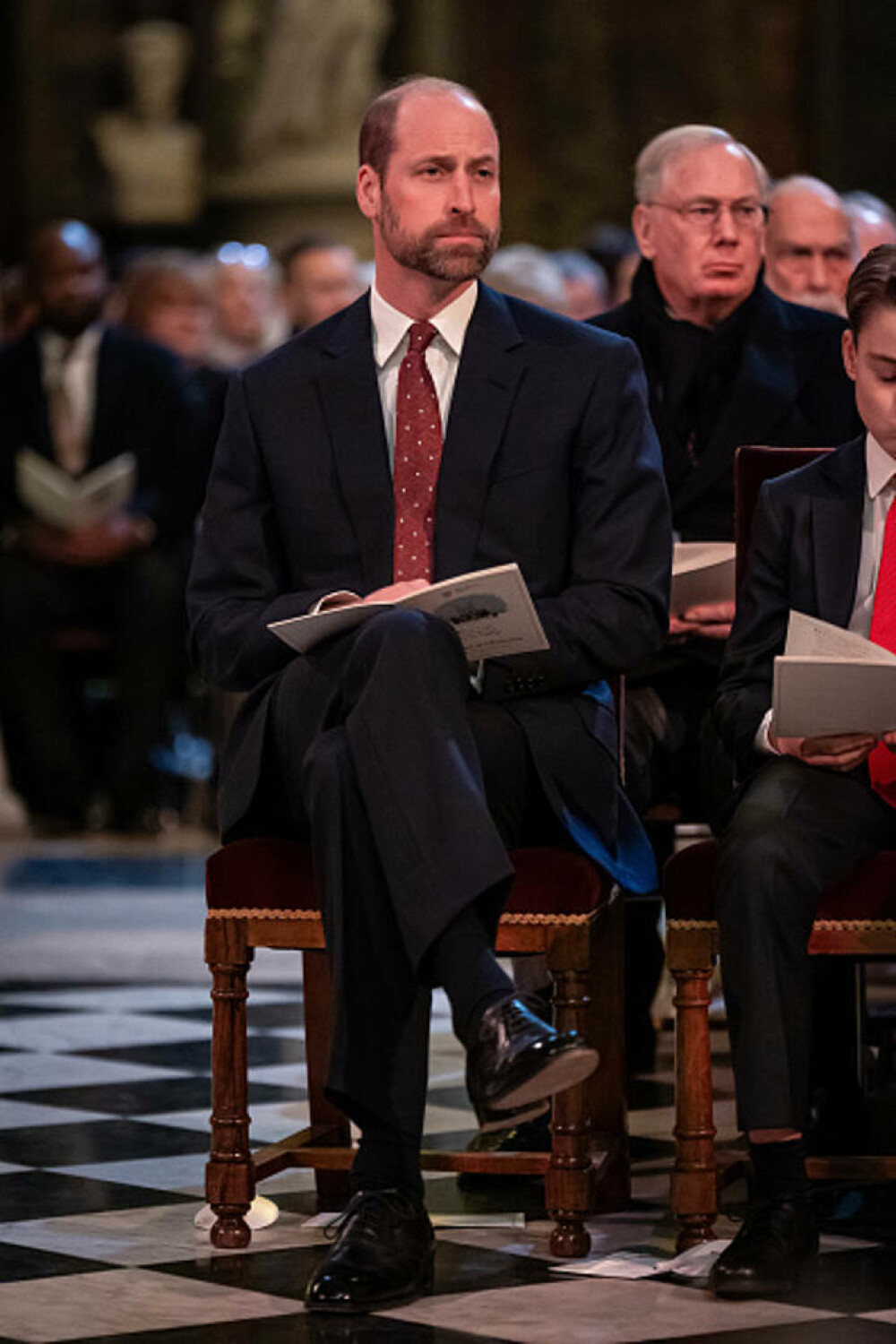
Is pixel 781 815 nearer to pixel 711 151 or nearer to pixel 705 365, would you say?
pixel 705 365

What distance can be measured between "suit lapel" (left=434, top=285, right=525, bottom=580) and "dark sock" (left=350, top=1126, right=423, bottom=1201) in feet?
2.70

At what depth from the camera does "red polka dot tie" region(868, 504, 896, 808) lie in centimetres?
354

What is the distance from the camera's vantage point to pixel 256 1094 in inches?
181

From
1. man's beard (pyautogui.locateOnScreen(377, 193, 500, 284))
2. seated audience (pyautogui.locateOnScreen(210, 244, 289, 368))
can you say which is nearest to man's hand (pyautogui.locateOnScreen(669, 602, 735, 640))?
man's beard (pyautogui.locateOnScreen(377, 193, 500, 284))

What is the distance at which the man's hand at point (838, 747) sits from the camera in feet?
11.3

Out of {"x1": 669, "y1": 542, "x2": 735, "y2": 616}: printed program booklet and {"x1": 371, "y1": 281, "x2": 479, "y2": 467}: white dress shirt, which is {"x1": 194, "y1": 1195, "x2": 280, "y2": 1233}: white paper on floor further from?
{"x1": 669, "y1": 542, "x2": 735, "y2": 616}: printed program booklet

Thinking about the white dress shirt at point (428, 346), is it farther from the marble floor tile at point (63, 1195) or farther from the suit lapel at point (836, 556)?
the marble floor tile at point (63, 1195)

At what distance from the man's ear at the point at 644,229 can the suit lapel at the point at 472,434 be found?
1.02 meters

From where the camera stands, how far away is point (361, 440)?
3824 mm

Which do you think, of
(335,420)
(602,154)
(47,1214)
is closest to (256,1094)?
(47,1214)

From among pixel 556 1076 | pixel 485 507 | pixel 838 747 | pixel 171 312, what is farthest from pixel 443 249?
pixel 171 312

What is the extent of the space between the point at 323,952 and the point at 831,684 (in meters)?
0.91

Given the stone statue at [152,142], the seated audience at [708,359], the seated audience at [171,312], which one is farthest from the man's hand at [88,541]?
the stone statue at [152,142]

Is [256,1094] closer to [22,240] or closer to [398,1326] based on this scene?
[398,1326]
